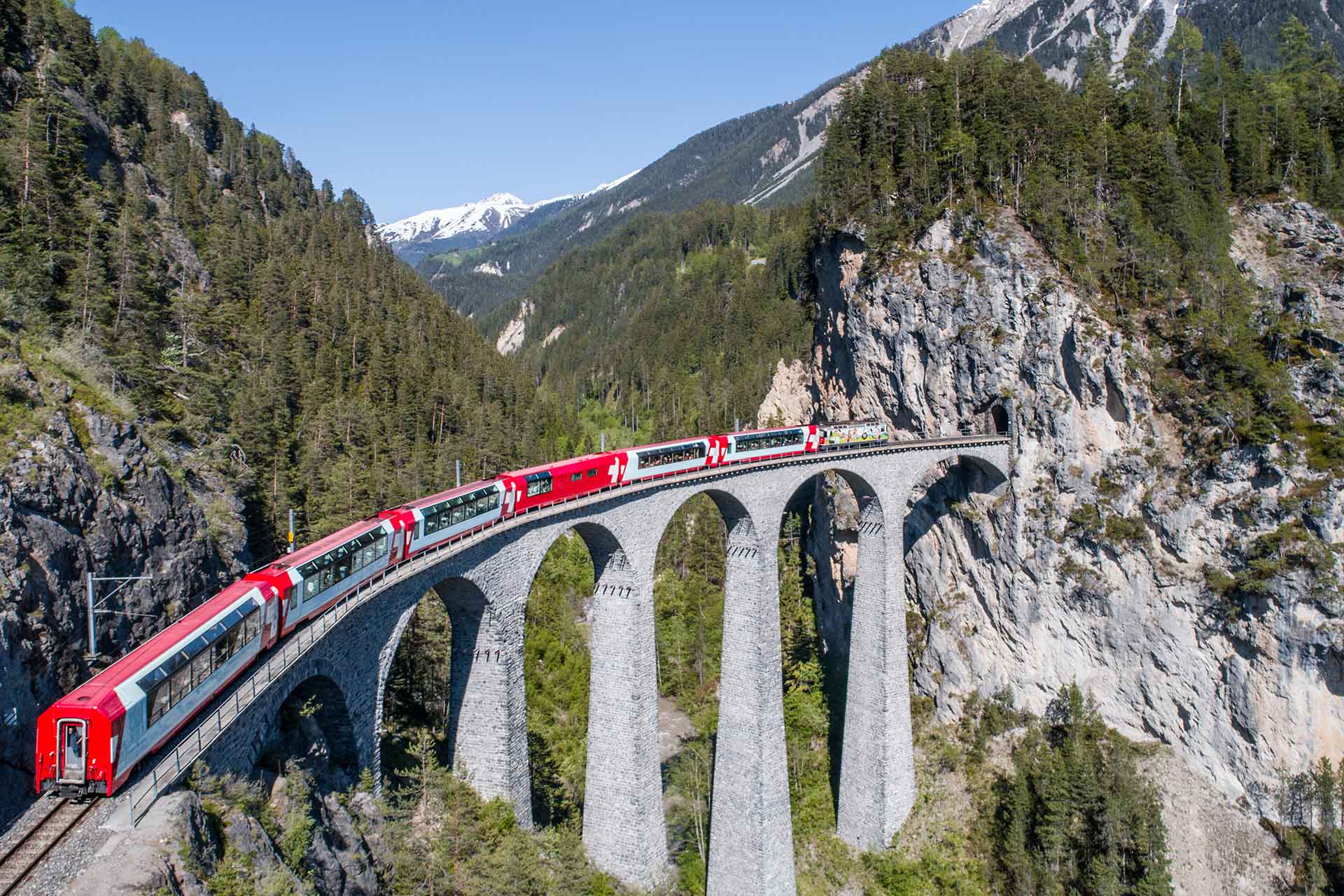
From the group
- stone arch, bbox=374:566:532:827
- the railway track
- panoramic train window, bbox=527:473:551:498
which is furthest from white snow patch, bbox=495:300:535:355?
the railway track

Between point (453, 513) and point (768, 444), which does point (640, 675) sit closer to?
point (453, 513)

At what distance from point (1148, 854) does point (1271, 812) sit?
6640mm

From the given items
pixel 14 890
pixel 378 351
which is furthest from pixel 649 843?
pixel 378 351

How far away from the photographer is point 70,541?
22.8 metres

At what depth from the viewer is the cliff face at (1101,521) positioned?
37906 millimetres

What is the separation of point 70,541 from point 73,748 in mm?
11177

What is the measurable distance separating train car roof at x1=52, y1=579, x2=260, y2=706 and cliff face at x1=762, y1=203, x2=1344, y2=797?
39.4m

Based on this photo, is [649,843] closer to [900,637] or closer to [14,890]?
[900,637]

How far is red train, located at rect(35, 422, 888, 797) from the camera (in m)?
14.1

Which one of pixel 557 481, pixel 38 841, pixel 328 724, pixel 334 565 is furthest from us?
pixel 557 481

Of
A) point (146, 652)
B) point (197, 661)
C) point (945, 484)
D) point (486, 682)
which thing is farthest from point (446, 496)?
point (945, 484)

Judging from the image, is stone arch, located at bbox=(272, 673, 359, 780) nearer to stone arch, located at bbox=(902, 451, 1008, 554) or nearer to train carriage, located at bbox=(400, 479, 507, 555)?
train carriage, located at bbox=(400, 479, 507, 555)

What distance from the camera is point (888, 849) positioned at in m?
40.0

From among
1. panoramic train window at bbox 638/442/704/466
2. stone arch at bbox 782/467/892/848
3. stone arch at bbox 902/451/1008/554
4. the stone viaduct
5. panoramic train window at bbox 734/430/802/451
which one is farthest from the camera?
stone arch at bbox 902/451/1008/554
